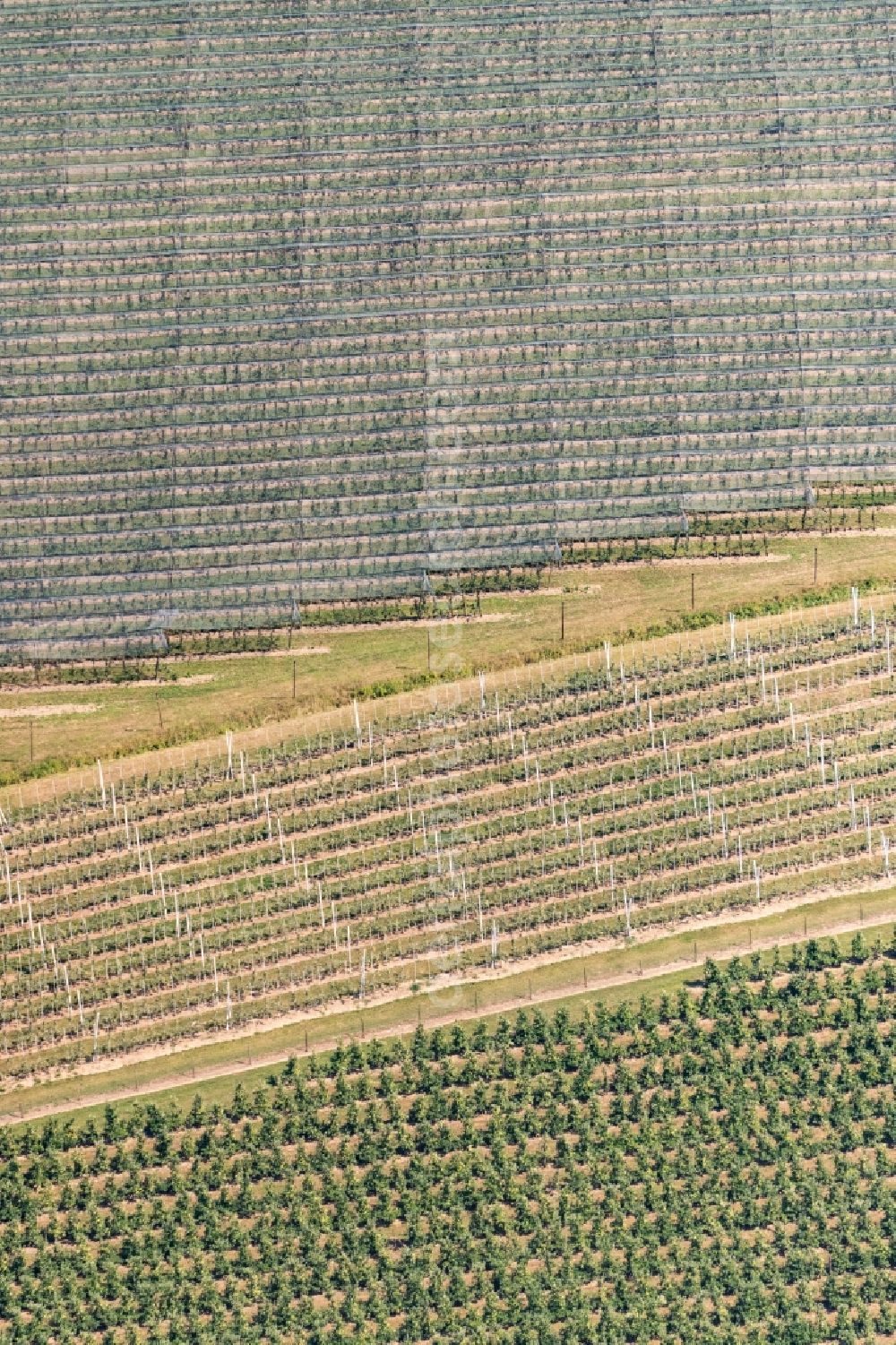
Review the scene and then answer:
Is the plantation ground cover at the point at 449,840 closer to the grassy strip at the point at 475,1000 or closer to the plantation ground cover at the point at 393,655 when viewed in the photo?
the grassy strip at the point at 475,1000

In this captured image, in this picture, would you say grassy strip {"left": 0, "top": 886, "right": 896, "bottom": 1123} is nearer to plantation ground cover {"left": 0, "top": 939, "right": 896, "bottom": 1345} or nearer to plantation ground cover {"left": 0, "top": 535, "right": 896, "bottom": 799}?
plantation ground cover {"left": 0, "top": 939, "right": 896, "bottom": 1345}

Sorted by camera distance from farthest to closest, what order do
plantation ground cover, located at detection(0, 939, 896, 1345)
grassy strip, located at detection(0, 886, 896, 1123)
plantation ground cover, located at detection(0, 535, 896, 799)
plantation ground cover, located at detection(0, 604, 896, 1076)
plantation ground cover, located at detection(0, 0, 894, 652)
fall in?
plantation ground cover, located at detection(0, 0, 894, 652) < plantation ground cover, located at detection(0, 535, 896, 799) < plantation ground cover, located at detection(0, 604, 896, 1076) < grassy strip, located at detection(0, 886, 896, 1123) < plantation ground cover, located at detection(0, 939, 896, 1345)

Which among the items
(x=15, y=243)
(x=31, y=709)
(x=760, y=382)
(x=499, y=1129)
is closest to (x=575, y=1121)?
(x=499, y=1129)

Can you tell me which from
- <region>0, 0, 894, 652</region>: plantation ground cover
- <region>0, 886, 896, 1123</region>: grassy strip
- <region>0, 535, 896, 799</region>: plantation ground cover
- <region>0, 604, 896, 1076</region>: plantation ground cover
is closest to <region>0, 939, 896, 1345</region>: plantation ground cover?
<region>0, 886, 896, 1123</region>: grassy strip

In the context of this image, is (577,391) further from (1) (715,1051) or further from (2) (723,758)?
(1) (715,1051)

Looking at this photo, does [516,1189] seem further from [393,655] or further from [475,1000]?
[393,655]

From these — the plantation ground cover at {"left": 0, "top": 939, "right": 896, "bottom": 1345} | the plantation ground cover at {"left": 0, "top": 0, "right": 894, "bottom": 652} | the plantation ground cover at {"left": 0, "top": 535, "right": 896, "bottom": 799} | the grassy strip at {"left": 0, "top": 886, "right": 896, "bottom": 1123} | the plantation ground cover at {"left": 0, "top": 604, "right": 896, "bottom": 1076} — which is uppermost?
the plantation ground cover at {"left": 0, "top": 0, "right": 894, "bottom": 652}

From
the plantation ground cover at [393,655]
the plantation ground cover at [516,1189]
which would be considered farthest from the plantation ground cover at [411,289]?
the plantation ground cover at [516,1189]

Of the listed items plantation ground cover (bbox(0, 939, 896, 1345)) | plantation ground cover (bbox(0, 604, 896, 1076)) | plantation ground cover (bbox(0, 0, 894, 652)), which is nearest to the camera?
plantation ground cover (bbox(0, 939, 896, 1345))
